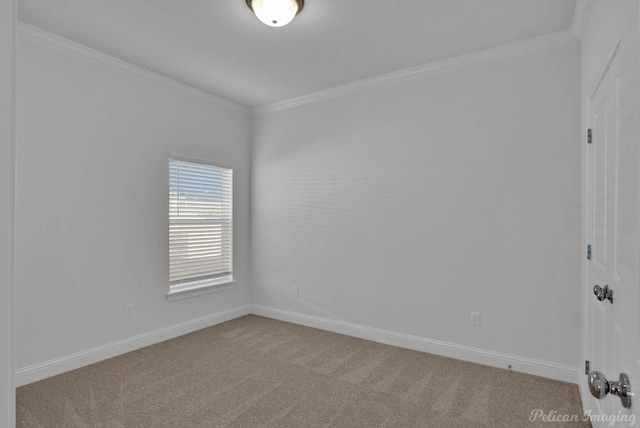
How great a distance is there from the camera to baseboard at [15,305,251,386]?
2.79 meters

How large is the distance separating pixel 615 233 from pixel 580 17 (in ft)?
5.86

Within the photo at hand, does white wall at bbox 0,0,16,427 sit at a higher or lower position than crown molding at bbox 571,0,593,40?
lower

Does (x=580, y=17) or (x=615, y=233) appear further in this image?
(x=580, y=17)

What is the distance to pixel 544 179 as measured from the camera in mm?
2891

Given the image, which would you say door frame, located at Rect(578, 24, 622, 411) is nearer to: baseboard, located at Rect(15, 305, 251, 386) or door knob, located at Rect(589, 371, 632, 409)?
door knob, located at Rect(589, 371, 632, 409)

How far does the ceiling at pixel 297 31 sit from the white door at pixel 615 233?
0.97 metres

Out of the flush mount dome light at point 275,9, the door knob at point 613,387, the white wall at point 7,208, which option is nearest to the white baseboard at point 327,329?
the door knob at point 613,387

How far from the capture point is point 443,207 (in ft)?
11.0

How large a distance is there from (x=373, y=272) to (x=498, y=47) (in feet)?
7.76

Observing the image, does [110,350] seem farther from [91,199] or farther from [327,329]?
[327,329]

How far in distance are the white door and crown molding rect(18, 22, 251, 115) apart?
365cm

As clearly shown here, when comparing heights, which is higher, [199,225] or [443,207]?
[443,207]

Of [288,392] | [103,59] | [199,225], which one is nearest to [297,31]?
[103,59]

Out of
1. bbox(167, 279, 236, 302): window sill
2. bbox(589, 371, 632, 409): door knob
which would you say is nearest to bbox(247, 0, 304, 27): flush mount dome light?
bbox(589, 371, 632, 409): door knob
